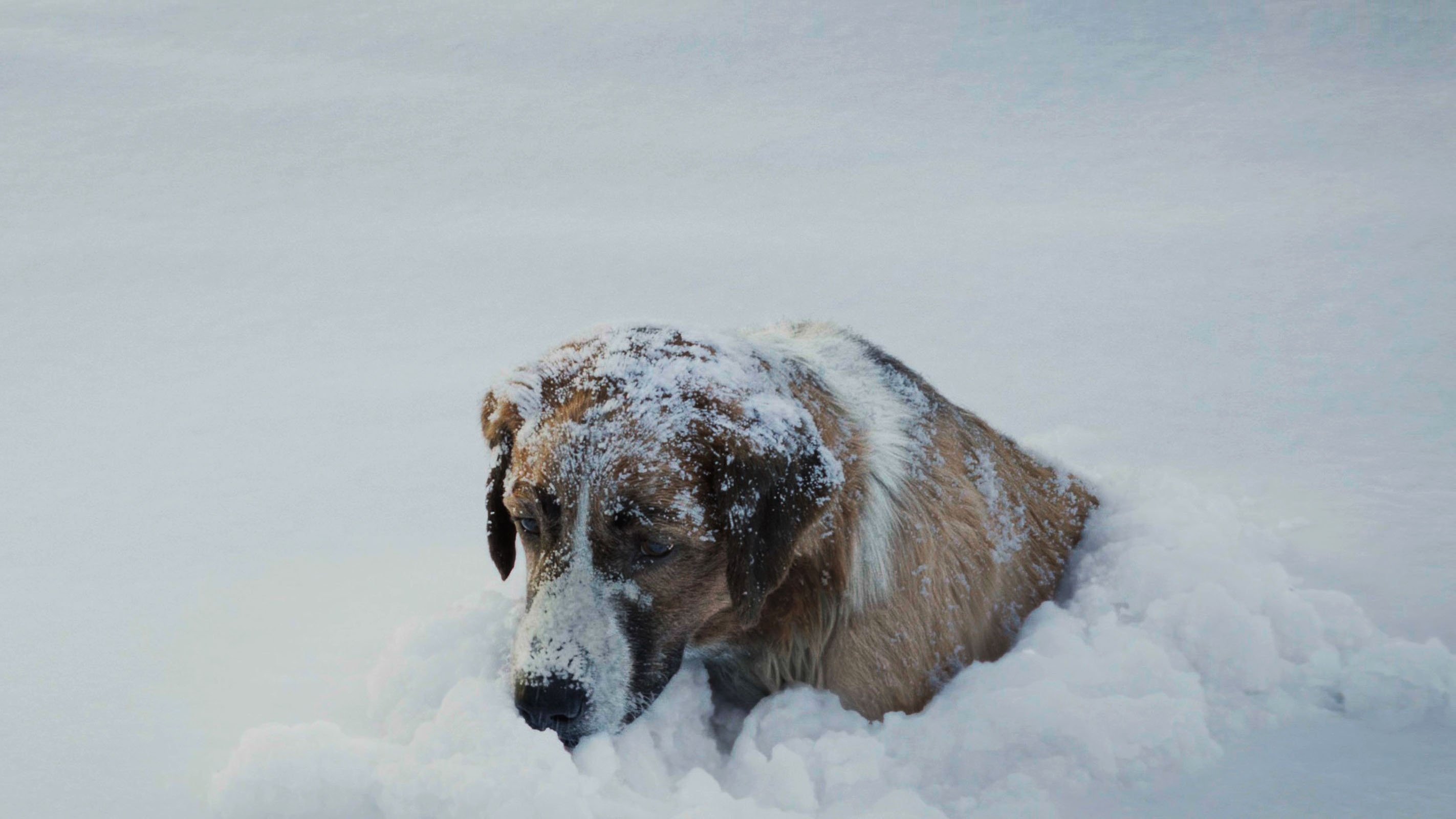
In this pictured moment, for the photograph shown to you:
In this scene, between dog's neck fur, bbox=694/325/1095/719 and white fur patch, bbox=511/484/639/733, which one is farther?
dog's neck fur, bbox=694/325/1095/719

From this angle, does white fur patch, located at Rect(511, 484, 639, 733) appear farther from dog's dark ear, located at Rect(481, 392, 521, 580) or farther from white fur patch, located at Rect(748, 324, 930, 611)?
white fur patch, located at Rect(748, 324, 930, 611)

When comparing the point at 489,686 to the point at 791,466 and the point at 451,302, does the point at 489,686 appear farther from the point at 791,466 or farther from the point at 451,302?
the point at 451,302

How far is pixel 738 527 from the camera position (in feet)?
10.5

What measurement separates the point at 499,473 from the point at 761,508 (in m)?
0.90

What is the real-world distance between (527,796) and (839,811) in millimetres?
805

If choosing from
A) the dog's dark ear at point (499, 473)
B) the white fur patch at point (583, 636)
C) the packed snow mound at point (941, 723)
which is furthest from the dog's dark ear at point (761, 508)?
the dog's dark ear at point (499, 473)

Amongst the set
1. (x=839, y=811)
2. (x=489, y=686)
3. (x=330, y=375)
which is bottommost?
(x=839, y=811)

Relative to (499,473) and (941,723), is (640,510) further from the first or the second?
(941,723)

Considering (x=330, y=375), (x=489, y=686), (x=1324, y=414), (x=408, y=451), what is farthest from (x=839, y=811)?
(x=330, y=375)

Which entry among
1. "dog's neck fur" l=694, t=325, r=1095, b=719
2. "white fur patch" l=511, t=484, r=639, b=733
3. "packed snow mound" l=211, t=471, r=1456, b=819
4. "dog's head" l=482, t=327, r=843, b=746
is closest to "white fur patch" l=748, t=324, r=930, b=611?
"dog's neck fur" l=694, t=325, r=1095, b=719

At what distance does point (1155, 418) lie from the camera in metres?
5.97

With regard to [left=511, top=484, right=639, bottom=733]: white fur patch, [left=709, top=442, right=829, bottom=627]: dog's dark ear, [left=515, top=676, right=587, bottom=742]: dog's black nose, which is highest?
[left=709, top=442, right=829, bottom=627]: dog's dark ear

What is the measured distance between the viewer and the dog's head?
3.12m

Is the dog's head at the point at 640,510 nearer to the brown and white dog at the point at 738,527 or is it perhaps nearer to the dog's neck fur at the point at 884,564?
the brown and white dog at the point at 738,527
